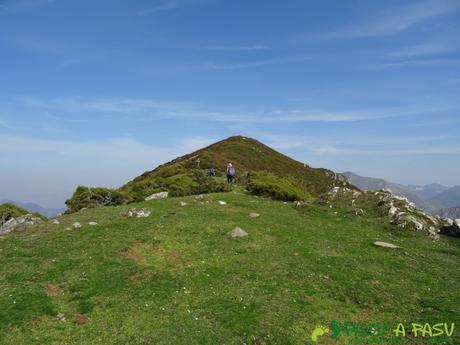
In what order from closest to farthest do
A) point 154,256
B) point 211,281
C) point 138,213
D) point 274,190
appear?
point 211,281 < point 154,256 < point 138,213 < point 274,190

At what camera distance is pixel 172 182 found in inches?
2143

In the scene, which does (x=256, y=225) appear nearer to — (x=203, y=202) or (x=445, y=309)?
(x=203, y=202)

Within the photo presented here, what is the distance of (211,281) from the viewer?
21984 mm

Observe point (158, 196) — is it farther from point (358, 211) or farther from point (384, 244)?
point (384, 244)

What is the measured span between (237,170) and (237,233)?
179 feet

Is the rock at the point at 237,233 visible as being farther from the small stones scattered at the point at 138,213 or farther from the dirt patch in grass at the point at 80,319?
the dirt patch in grass at the point at 80,319

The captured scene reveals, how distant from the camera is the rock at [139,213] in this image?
1412 inches

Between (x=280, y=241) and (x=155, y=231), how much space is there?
9.77 meters

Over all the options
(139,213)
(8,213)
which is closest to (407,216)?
(139,213)

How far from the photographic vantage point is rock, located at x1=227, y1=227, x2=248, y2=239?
29.5 m

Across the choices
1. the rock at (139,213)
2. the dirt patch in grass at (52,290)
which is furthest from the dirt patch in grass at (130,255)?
the rock at (139,213)

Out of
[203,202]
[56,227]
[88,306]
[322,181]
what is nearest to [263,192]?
[203,202]

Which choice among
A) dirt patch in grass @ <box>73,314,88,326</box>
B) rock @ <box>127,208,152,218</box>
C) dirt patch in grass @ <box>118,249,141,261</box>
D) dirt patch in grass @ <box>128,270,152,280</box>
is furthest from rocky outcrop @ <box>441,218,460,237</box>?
dirt patch in grass @ <box>73,314,88,326</box>

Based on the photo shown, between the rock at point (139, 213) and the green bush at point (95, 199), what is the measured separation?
11541 millimetres
